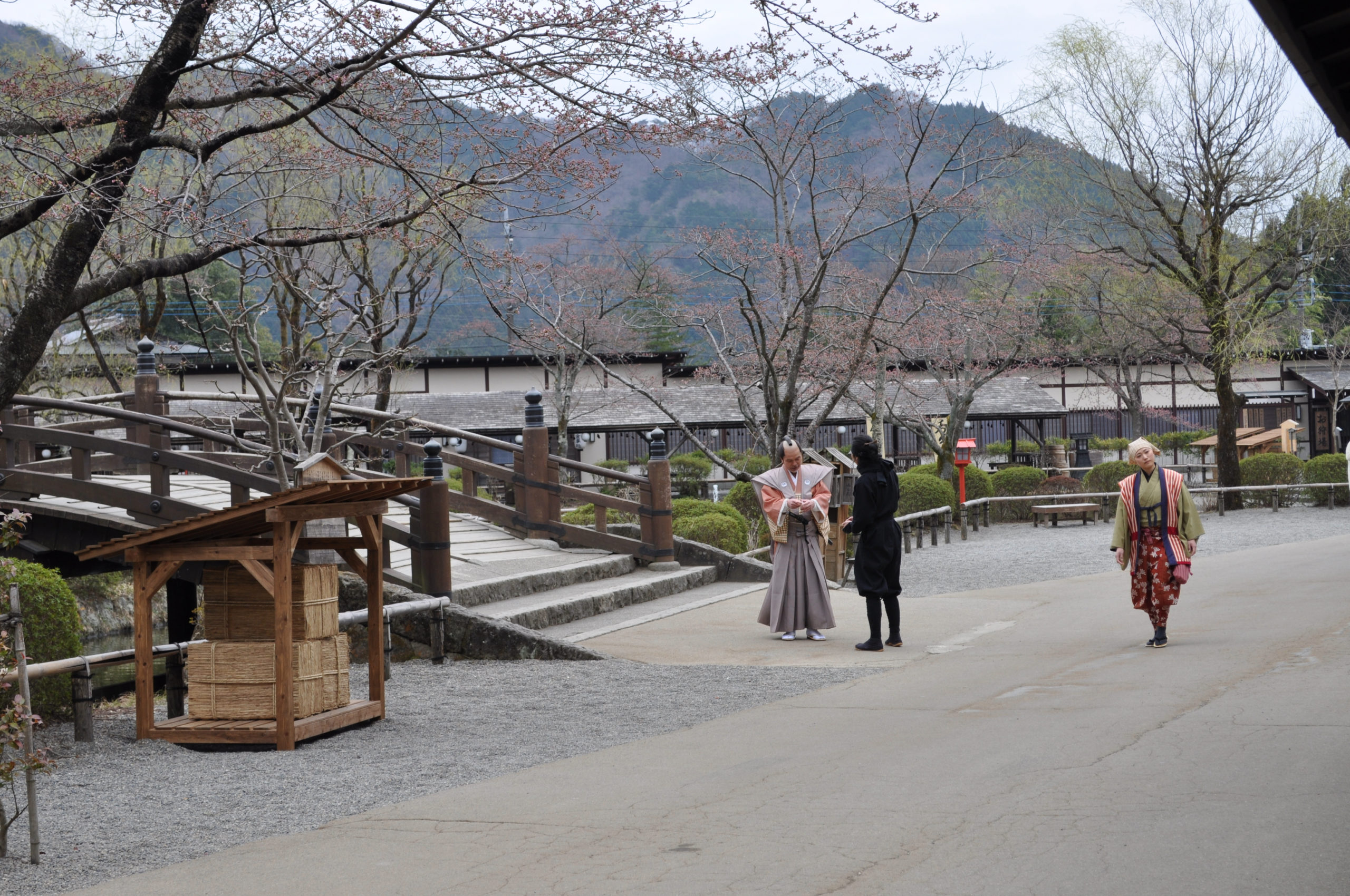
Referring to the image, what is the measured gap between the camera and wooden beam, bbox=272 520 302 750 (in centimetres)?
715

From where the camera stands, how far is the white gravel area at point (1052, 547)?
55.8 ft

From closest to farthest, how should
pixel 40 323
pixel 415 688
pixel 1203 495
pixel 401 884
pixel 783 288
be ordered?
1. pixel 401 884
2. pixel 40 323
3. pixel 415 688
4. pixel 783 288
5. pixel 1203 495

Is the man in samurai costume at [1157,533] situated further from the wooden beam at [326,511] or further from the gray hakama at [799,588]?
the wooden beam at [326,511]

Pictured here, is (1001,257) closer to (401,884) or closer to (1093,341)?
(1093,341)

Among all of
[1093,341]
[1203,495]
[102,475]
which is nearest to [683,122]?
[102,475]

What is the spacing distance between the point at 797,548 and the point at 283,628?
5.20 meters

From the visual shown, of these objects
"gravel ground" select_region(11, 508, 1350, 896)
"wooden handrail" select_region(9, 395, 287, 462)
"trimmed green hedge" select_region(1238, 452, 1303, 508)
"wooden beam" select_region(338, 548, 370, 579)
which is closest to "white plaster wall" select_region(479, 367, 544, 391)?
"trimmed green hedge" select_region(1238, 452, 1303, 508)

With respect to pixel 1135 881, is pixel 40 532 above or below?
above

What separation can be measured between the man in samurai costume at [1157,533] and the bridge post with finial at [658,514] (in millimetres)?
5623

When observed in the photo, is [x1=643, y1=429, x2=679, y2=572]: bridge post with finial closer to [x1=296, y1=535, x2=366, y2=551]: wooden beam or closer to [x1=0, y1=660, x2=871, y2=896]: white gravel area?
[x1=0, y1=660, x2=871, y2=896]: white gravel area

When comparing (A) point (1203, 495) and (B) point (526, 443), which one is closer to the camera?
(B) point (526, 443)

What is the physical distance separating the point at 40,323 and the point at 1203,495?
2679 centimetres

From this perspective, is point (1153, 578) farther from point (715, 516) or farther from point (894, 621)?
point (715, 516)

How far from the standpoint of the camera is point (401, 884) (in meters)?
4.54
